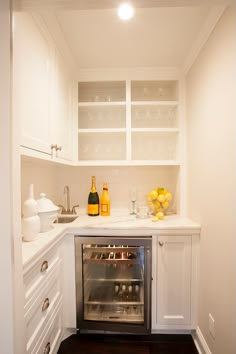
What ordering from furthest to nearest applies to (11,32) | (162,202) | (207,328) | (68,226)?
(162,202) < (68,226) < (207,328) < (11,32)

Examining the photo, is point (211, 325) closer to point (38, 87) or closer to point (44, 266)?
point (44, 266)

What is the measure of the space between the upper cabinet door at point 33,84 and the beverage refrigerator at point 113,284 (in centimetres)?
88

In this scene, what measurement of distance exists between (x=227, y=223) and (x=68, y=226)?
3.74 feet

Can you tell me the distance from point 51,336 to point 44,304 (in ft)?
1.13

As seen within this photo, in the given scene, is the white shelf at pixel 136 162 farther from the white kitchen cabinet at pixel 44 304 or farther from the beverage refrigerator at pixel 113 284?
the white kitchen cabinet at pixel 44 304

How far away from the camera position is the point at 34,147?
1144 millimetres

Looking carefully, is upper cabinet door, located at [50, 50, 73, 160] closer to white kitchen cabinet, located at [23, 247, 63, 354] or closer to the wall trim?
white kitchen cabinet, located at [23, 247, 63, 354]

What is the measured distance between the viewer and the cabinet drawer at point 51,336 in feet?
3.63

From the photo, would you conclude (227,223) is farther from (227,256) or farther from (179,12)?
(179,12)

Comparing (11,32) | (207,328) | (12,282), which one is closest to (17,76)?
(11,32)

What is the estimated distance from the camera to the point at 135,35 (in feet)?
4.84

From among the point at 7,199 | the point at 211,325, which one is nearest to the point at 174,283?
the point at 211,325

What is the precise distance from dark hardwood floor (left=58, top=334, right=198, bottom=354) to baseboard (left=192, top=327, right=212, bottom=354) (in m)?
0.03

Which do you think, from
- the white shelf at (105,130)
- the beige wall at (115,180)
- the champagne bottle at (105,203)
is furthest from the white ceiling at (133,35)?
the champagne bottle at (105,203)
